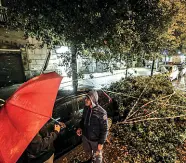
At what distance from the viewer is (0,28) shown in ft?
31.4

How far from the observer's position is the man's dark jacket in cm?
312

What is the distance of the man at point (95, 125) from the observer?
3129 mm

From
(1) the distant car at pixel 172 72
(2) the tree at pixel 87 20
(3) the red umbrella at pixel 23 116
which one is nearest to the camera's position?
(3) the red umbrella at pixel 23 116

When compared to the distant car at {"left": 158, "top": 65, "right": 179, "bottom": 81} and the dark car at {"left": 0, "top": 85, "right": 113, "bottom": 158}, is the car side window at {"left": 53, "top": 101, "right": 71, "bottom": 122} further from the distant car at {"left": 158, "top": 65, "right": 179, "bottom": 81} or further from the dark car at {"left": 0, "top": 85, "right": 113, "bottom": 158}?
the distant car at {"left": 158, "top": 65, "right": 179, "bottom": 81}

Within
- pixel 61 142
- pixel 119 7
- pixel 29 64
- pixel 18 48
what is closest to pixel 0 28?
pixel 18 48

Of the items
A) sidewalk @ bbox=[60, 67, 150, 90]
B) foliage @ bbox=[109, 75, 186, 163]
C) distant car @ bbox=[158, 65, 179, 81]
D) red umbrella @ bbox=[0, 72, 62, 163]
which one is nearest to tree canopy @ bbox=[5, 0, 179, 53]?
foliage @ bbox=[109, 75, 186, 163]

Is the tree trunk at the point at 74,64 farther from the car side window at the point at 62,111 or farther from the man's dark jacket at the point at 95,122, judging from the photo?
the man's dark jacket at the point at 95,122

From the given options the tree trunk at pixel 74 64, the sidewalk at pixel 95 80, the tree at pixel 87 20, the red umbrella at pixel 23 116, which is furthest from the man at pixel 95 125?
the sidewalk at pixel 95 80

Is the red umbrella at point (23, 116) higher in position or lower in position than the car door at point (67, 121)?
higher

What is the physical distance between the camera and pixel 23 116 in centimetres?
220

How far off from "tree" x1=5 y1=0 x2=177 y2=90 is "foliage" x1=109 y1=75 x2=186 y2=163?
7.39 feet

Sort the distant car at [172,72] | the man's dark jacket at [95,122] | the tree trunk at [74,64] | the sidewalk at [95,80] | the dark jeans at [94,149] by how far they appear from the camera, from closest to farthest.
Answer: the man's dark jacket at [95,122] < the dark jeans at [94,149] < the tree trunk at [74,64] < the sidewalk at [95,80] < the distant car at [172,72]

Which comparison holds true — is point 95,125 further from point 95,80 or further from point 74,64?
point 95,80

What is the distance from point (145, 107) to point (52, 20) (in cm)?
477
